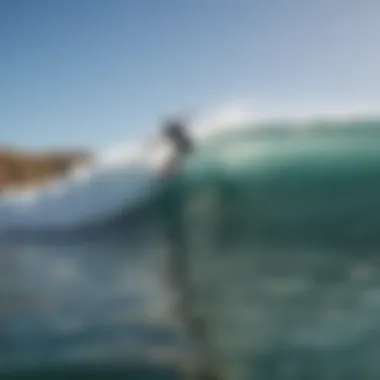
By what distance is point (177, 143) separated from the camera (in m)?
2.35

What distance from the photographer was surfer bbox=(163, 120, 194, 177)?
2.35 metres

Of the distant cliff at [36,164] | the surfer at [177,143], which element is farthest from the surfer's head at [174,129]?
the distant cliff at [36,164]

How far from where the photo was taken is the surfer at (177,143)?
2352 mm

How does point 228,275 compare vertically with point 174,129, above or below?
below

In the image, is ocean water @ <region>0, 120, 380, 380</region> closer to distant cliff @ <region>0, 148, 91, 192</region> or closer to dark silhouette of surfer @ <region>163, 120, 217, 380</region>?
dark silhouette of surfer @ <region>163, 120, 217, 380</region>

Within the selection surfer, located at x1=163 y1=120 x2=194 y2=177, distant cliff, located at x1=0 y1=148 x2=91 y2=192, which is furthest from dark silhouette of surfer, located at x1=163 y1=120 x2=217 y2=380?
distant cliff, located at x1=0 y1=148 x2=91 y2=192

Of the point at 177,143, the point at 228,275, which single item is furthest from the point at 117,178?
the point at 228,275

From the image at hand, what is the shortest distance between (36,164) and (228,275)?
68 cm

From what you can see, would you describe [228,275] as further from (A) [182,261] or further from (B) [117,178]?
(B) [117,178]

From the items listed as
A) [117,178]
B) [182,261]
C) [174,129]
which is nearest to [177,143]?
[174,129]

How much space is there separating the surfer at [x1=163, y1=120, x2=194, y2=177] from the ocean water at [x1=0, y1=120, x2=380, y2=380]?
3cm

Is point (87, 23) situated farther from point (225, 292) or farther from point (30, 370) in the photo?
point (30, 370)

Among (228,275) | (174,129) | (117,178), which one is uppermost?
(174,129)

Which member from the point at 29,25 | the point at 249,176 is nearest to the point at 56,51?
the point at 29,25
